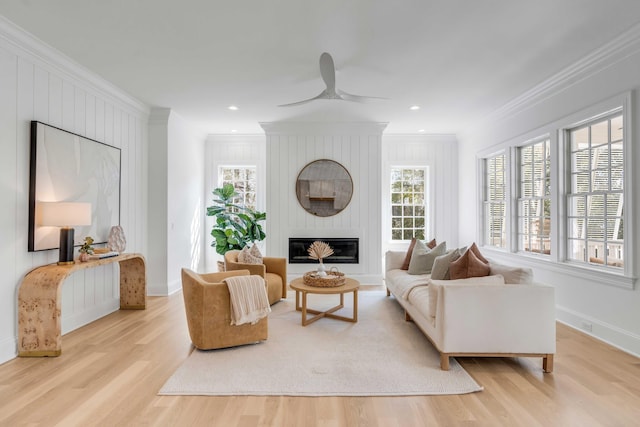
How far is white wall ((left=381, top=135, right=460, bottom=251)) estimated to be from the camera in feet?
21.6

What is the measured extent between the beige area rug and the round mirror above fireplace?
2544 mm

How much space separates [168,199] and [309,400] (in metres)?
3.91

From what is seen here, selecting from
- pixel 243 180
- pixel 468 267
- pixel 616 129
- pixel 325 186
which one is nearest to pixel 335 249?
pixel 325 186

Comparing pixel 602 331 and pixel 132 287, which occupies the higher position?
pixel 132 287

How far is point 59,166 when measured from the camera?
3303mm

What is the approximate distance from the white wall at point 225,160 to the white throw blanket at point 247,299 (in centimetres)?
381

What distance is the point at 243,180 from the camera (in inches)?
270

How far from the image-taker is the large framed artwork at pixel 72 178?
304 centimetres

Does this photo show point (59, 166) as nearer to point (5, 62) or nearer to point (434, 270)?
point (5, 62)

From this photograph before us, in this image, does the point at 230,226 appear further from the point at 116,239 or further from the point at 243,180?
the point at 116,239

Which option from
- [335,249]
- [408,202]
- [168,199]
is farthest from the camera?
[408,202]

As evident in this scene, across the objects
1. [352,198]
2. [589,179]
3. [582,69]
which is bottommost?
[352,198]

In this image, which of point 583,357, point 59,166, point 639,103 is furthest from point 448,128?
point 59,166

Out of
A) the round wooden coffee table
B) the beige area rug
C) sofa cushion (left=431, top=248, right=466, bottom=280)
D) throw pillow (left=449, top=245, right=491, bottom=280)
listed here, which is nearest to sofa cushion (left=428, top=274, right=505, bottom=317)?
throw pillow (left=449, top=245, right=491, bottom=280)
